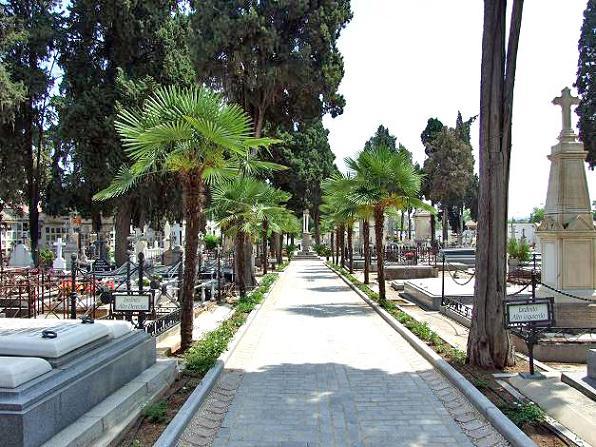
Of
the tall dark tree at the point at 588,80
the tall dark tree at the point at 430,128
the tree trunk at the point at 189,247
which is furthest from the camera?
the tall dark tree at the point at 430,128

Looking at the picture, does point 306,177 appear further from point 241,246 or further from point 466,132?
point 466,132

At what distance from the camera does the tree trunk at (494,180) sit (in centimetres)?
769

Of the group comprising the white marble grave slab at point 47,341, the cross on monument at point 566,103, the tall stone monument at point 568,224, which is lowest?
the white marble grave slab at point 47,341

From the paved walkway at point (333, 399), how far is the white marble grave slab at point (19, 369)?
5.03 ft

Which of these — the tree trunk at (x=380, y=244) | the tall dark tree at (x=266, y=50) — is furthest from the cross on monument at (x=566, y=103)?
the tall dark tree at (x=266, y=50)

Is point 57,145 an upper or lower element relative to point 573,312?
upper

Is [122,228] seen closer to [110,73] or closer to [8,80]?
[110,73]

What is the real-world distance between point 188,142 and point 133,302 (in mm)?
2481

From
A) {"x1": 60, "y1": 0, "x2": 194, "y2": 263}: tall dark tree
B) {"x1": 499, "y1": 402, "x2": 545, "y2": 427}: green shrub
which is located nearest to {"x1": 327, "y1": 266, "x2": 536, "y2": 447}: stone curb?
{"x1": 499, "y1": 402, "x2": 545, "y2": 427}: green shrub

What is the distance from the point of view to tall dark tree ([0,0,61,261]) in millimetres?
31016

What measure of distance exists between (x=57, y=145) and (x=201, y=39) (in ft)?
50.6

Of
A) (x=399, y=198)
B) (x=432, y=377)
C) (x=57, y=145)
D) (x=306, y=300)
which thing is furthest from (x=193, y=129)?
(x=57, y=145)

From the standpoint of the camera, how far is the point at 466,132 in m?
63.9

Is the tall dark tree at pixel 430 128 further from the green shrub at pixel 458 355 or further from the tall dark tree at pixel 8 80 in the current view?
the green shrub at pixel 458 355
